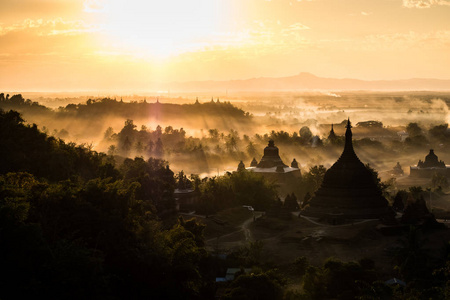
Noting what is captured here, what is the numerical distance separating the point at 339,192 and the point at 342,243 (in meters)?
16.4

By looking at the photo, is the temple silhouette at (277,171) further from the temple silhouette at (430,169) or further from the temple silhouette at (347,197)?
the temple silhouette at (347,197)

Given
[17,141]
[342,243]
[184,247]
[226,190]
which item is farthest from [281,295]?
[226,190]

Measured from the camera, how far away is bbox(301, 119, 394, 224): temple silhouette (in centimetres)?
9875

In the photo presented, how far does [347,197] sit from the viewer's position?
101 meters

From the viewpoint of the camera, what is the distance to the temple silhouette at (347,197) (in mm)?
98750

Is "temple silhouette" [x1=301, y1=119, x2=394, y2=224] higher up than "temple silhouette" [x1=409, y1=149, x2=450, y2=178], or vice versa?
"temple silhouette" [x1=301, y1=119, x2=394, y2=224]

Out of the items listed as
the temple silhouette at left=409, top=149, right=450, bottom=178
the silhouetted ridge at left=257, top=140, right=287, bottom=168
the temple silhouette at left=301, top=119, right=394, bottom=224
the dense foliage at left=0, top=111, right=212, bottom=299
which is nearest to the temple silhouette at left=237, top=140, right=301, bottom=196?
the silhouetted ridge at left=257, top=140, right=287, bottom=168

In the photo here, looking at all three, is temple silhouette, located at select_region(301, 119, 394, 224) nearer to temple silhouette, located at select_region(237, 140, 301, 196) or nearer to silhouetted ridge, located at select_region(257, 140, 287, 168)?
temple silhouette, located at select_region(237, 140, 301, 196)

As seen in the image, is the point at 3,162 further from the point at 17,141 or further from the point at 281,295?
the point at 281,295

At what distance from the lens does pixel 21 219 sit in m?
56.0

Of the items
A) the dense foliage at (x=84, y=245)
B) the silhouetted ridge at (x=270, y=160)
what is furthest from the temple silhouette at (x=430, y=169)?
the dense foliage at (x=84, y=245)

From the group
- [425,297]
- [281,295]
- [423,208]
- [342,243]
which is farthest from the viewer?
[423,208]

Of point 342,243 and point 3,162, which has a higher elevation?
point 3,162

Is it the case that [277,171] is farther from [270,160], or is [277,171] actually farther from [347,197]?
[347,197]
